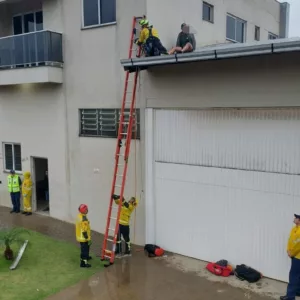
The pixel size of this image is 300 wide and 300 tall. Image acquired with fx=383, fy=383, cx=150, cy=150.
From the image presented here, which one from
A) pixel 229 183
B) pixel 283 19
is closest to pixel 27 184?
pixel 229 183

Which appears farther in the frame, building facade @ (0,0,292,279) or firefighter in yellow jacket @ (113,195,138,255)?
firefighter in yellow jacket @ (113,195,138,255)

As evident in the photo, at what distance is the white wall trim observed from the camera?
984 cm

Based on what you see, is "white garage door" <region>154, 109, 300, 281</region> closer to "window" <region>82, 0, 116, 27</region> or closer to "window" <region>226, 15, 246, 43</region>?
"window" <region>82, 0, 116, 27</region>

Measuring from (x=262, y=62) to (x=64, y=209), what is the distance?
300 inches

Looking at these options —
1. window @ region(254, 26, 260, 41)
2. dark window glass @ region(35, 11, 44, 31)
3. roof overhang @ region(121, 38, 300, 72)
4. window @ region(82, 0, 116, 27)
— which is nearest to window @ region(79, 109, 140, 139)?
roof overhang @ region(121, 38, 300, 72)

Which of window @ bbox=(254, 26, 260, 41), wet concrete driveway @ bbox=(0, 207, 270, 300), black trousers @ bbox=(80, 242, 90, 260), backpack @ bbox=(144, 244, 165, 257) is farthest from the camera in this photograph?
window @ bbox=(254, 26, 260, 41)

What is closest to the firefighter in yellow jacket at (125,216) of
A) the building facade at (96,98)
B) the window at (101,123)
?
the building facade at (96,98)

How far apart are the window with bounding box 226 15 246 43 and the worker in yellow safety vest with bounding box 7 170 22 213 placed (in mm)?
9257

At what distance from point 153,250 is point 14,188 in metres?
6.15

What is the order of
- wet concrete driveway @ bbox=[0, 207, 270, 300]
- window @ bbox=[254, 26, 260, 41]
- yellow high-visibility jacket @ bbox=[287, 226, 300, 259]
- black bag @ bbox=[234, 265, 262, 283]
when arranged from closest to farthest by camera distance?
1. yellow high-visibility jacket @ bbox=[287, 226, 300, 259]
2. wet concrete driveway @ bbox=[0, 207, 270, 300]
3. black bag @ bbox=[234, 265, 262, 283]
4. window @ bbox=[254, 26, 260, 41]

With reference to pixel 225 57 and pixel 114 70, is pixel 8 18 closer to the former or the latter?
pixel 114 70

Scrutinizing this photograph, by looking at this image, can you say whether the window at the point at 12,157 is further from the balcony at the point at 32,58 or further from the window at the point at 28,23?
the window at the point at 28,23

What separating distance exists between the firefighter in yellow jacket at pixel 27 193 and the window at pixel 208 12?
26.2 ft

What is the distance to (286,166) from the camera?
311 inches
